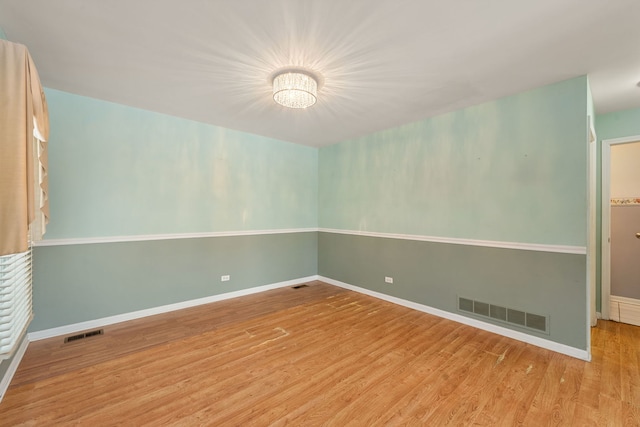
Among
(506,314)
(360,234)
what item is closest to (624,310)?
(506,314)

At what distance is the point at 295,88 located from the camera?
237 cm

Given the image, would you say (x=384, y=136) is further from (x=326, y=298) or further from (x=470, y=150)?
(x=326, y=298)

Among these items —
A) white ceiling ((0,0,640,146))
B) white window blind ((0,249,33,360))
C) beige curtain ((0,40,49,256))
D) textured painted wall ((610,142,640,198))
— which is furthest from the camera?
textured painted wall ((610,142,640,198))

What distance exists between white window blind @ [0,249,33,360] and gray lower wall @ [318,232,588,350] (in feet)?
12.8

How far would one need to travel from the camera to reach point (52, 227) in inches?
112

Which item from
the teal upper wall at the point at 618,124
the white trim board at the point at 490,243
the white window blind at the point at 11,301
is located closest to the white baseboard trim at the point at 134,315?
the white window blind at the point at 11,301

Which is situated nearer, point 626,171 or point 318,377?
point 318,377

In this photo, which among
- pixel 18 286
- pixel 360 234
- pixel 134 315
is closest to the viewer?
pixel 18 286

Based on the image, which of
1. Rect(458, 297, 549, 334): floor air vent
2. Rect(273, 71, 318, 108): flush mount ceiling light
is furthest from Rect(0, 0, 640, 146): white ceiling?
Rect(458, 297, 549, 334): floor air vent

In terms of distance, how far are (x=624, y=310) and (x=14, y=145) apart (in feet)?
20.5

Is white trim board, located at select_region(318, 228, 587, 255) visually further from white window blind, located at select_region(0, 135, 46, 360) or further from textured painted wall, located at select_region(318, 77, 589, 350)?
white window blind, located at select_region(0, 135, 46, 360)

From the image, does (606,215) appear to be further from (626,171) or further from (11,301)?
(11,301)

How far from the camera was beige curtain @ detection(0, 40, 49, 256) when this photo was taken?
1535 millimetres

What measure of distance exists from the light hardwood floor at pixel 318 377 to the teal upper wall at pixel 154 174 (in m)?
1.35
